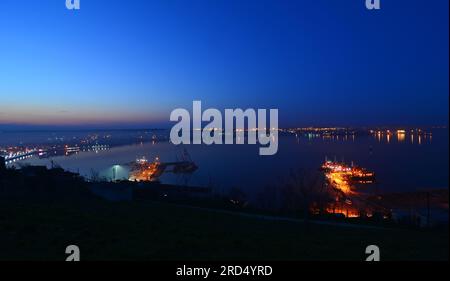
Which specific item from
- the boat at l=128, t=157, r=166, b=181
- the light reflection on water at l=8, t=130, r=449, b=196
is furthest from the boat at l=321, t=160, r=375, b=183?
the boat at l=128, t=157, r=166, b=181

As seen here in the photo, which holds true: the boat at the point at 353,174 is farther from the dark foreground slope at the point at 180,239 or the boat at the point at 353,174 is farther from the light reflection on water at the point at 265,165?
the dark foreground slope at the point at 180,239

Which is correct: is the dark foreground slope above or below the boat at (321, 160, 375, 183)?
above

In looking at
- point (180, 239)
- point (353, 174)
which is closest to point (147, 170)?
point (353, 174)

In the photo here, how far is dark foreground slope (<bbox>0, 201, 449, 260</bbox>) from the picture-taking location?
17.8 feet

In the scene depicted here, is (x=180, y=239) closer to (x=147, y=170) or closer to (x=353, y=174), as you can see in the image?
(x=147, y=170)

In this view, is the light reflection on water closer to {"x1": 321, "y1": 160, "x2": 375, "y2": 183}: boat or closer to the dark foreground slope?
{"x1": 321, "y1": 160, "x2": 375, "y2": 183}: boat

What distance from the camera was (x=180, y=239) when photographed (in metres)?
6.44

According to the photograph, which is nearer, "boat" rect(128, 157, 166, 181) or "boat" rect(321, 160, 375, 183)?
"boat" rect(128, 157, 166, 181)

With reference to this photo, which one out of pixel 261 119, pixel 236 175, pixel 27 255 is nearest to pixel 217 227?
pixel 27 255

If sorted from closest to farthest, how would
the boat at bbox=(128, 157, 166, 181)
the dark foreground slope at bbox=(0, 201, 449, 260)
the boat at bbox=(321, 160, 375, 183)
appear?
the dark foreground slope at bbox=(0, 201, 449, 260), the boat at bbox=(128, 157, 166, 181), the boat at bbox=(321, 160, 375, 183)

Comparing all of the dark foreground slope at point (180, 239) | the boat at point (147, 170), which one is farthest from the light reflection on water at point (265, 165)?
the dark foreground slope at point (180, 239)

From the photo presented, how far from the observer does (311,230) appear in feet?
26.3

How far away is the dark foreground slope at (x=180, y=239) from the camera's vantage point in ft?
17.8
